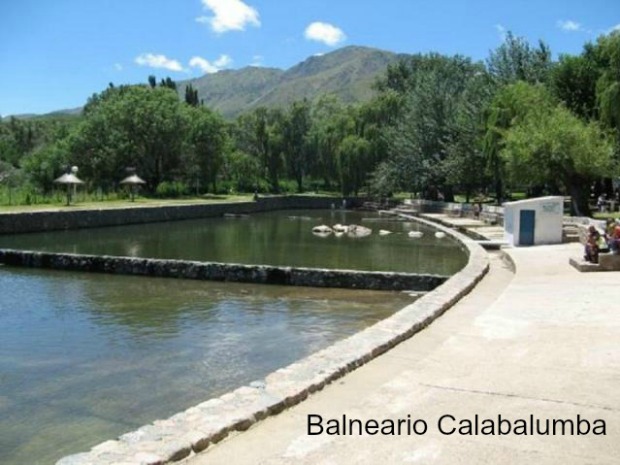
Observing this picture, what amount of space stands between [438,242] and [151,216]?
825 inches

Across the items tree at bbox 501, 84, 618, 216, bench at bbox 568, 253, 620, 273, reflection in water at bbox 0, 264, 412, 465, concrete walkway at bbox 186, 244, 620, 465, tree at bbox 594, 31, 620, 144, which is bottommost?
reflection in water at bbox 0, 264, 412, 465

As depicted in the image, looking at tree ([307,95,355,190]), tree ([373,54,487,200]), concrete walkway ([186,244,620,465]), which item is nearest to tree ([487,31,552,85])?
tree ([373,54,487,200])

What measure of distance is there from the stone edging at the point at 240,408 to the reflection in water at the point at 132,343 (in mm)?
1818

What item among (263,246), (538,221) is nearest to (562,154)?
(538,221)

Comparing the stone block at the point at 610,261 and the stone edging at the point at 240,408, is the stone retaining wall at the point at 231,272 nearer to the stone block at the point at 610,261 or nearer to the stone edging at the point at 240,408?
the stone block at the point at 610,261

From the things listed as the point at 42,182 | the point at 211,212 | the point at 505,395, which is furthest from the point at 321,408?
the point at 42,182

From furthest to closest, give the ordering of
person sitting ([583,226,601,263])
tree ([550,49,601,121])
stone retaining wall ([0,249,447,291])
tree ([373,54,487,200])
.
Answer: tree ([373,54,487,200])
tree ([550,49,601,121])
stone retaining wall ([0,249,447,291])
person sitting ([583,226,601,263])

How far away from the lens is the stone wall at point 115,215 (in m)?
33.6

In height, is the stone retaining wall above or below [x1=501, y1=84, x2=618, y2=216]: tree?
below

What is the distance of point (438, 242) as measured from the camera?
3064cm

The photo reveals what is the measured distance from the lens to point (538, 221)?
2281 centimetres

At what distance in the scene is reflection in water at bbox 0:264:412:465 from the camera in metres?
7.66

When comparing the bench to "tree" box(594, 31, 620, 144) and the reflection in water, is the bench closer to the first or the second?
the reflection in water

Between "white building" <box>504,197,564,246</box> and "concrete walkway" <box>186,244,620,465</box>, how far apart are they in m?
12.0
